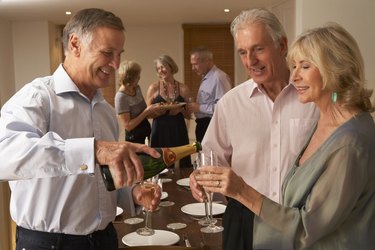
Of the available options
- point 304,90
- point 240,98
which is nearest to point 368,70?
point 240,98

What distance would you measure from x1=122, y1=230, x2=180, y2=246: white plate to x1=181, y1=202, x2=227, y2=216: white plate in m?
0.28

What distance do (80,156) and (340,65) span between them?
822mm

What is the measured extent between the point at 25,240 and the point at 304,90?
3.43 feet

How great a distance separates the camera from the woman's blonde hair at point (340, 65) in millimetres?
1278

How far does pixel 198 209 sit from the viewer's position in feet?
7.19

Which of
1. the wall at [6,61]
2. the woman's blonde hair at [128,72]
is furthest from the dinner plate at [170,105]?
→ the wall at [6,61]

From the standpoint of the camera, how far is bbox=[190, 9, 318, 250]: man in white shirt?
5.63 feet

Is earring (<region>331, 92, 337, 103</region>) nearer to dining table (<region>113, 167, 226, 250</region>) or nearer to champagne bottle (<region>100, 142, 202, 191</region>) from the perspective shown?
champagne bottle (<region>100, 142, 202, 191</region>)

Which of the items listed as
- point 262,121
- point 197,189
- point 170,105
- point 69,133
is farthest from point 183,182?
point 170,105

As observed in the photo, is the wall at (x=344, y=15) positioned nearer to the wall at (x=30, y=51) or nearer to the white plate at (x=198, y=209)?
the white plate at (x=198, y=209)

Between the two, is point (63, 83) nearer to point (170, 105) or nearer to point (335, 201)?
point (335, 201)

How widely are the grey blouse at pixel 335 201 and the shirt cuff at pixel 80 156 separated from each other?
560mm

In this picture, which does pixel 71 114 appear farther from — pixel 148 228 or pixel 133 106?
pixel 133 106

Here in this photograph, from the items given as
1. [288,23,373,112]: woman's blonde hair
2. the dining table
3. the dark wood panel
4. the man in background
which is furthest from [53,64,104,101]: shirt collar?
the dark wood panel
